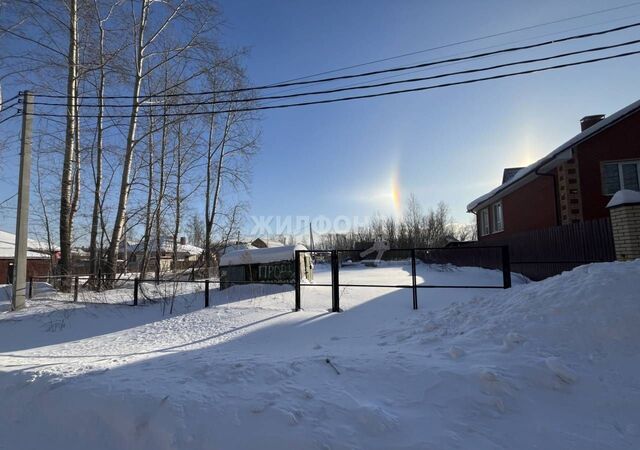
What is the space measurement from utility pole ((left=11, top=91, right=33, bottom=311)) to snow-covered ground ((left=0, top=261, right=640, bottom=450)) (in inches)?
232

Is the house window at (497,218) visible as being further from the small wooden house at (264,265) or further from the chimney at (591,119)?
the small wooden house at (264,265)

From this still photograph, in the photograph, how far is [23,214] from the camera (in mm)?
10945

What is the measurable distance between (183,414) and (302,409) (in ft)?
3.19

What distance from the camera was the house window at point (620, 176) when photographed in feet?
44.0

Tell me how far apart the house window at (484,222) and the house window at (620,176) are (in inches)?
Answer: 377

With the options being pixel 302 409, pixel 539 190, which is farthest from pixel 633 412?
pixel 539 190

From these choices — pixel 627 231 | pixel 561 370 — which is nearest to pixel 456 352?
pixel 561 370

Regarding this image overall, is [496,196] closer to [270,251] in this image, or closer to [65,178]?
[270,251]

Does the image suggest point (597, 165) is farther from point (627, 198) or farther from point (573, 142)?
point (627, 198)

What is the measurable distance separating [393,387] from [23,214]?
11636 millimetres

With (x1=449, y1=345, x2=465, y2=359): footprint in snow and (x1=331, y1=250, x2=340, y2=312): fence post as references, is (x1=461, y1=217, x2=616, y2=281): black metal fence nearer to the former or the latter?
(x1=331, y1=250, x2=340, y2=312): fence post

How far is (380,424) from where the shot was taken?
115 inches

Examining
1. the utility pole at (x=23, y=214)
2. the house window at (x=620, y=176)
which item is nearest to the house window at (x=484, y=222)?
the house window at (x=620, y=176)

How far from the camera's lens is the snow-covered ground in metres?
2.92
